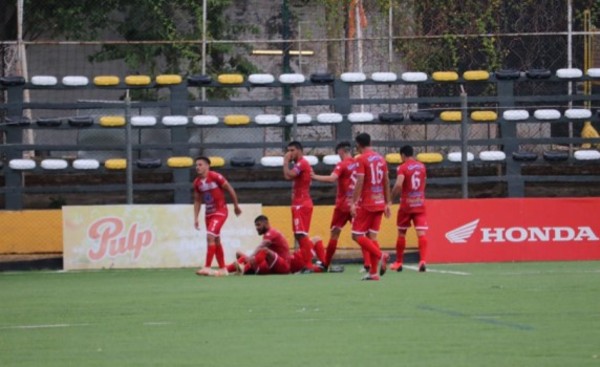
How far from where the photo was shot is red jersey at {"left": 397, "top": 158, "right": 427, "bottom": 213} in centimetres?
2231

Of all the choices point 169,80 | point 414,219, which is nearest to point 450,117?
point 169,80

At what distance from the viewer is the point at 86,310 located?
15.8 m

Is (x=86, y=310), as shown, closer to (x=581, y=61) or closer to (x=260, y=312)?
(x=260, y=312)

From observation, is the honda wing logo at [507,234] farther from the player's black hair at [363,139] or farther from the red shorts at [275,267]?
the player's black hair at [363,139]

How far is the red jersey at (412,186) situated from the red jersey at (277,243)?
1995 mm

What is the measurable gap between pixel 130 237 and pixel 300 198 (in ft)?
11.6

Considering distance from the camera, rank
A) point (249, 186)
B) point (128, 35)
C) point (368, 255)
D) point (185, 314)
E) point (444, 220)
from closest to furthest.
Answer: point (185, 314) → point (368, 255) → point (444, 220) → point (249, 186) → point (128, 35)

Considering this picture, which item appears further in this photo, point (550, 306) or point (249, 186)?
point (249, 186)

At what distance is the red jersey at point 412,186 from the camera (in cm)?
2231

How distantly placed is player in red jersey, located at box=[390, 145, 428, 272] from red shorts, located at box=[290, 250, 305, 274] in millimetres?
1469

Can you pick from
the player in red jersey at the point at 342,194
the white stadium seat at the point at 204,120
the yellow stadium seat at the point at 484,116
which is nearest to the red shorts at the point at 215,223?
the player in red jersey at the point at 342,194

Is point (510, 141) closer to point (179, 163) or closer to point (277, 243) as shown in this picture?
point (179, 163)

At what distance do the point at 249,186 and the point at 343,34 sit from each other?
6255mm

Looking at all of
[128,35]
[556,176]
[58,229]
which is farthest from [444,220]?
[128,35]
